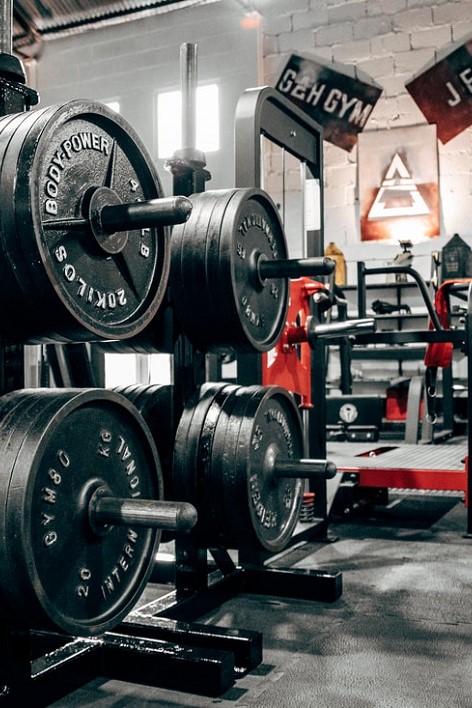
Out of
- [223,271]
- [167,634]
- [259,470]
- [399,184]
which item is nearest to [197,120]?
[399,184]

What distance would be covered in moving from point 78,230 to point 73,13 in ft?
22.5

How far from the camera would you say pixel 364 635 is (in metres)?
2.11

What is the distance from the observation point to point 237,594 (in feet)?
8.26

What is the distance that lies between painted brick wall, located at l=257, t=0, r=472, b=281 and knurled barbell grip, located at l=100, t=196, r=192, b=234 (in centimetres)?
558

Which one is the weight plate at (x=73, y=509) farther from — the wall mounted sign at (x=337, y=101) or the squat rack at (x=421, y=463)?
the wall mounted sign at (x=337, y=101)

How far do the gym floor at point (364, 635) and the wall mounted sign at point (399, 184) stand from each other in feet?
13.1

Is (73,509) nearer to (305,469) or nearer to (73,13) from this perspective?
(305,469)

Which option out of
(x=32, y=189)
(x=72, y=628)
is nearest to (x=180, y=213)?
(x=32, y=189)

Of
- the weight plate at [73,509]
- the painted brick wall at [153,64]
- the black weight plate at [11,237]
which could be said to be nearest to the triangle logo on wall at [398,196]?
the painted brick wall at [153,64]

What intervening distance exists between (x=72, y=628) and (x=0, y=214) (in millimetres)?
780

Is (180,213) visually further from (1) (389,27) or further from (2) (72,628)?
(1) (389,27)

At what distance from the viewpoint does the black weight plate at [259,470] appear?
1.98 m

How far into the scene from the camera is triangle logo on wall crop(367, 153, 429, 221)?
6770 mm

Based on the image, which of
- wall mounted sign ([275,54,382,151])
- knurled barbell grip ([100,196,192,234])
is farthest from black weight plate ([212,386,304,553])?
wall mounted sign ([275,54,382,151])
